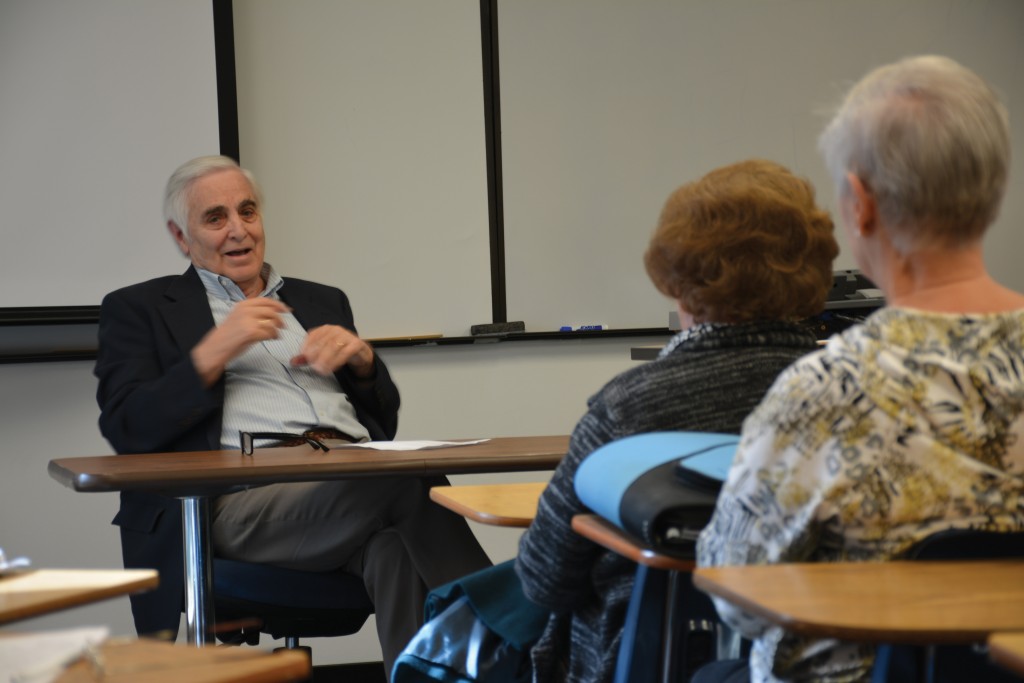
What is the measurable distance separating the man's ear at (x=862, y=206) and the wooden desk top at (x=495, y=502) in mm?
658

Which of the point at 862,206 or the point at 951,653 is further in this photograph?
the point at 862,206

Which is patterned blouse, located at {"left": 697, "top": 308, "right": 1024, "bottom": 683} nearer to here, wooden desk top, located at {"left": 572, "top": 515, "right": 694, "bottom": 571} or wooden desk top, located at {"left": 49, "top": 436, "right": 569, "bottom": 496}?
wooden desk top, located at {"left": 572, "top": 515, "right": 694, "bottom": 571}

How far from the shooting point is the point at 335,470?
206cm

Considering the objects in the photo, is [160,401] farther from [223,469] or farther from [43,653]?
[43,653]

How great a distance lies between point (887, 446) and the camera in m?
1.04

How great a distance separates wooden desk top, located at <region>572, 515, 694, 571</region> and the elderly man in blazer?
1129 mm

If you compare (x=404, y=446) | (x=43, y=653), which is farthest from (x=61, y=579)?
(x=404, y=446)

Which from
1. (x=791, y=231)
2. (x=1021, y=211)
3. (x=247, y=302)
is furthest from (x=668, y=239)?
(x=1021, y=211)

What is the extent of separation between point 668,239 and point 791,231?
0.16 m

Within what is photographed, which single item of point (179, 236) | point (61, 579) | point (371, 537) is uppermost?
point (179, 236)

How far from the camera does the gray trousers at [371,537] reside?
2455mm

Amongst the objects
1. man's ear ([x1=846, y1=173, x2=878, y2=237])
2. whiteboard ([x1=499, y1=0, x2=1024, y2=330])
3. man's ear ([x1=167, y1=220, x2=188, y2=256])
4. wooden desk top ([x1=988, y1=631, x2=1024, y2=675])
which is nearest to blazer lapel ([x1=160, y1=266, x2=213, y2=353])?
man's ear ([x1=167, y1=220, x2=188, y2=256])

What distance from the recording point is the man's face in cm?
296

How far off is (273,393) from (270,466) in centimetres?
79
